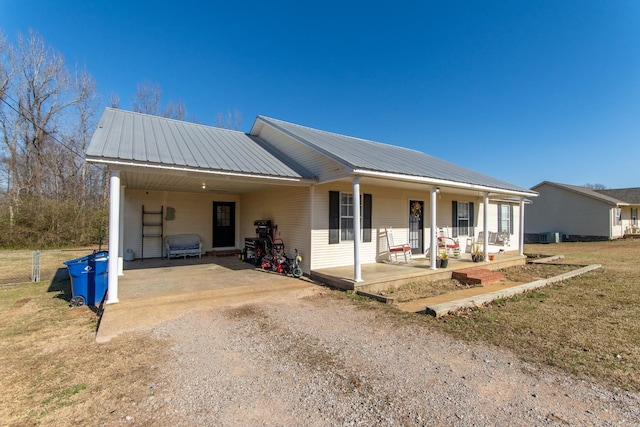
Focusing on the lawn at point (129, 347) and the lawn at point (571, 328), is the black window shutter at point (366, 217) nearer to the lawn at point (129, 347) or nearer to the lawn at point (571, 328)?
the lawn at point (129, 347)

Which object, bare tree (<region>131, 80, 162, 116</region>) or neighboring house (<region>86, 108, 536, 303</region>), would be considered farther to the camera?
bare tree (<region>131, 80, 162, 116</region>)

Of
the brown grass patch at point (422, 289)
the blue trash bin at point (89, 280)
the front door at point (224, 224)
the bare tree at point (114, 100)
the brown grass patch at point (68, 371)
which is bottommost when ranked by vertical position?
the brown grass patch at point (422, 289)

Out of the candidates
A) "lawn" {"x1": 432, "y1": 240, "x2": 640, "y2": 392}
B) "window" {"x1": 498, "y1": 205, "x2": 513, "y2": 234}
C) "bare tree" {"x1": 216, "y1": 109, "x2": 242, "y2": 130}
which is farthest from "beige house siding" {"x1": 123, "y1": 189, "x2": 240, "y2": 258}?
"bare tree" {"x1": 216, "y1": 109, "x2": 242, "y2": 130}

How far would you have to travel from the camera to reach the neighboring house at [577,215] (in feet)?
73.8

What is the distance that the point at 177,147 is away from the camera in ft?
24.9

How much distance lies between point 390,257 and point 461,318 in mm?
4861

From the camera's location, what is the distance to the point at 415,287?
753 cm

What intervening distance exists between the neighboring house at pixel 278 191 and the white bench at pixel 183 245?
0.33 metres

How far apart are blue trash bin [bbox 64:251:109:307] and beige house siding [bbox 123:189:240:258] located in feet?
16.3

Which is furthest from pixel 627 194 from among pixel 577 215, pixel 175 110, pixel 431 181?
pixel 175 110

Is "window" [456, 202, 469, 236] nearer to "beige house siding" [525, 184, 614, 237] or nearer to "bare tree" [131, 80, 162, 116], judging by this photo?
"beige house siding" [525, 184, 614, 237]

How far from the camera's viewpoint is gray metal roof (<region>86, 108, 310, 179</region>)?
607 cm

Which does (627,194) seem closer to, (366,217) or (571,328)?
(366,217)

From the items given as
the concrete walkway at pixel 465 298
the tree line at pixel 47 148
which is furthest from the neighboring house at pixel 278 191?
the tree line at pixel 47 148
